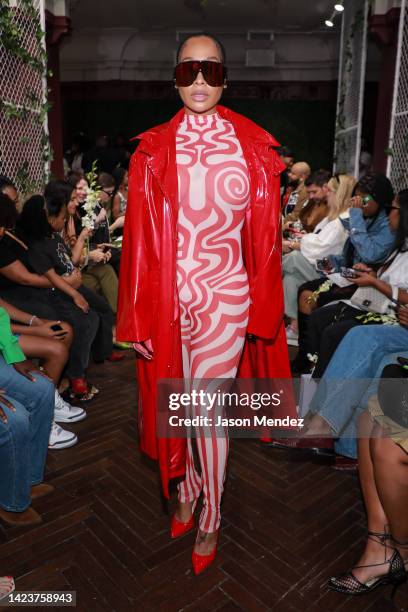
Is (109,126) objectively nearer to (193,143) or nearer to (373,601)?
(193,143)

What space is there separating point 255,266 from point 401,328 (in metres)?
1.15

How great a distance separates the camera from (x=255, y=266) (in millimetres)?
2092

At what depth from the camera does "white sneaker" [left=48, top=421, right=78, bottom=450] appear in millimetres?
3031

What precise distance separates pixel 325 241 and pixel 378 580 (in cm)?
315

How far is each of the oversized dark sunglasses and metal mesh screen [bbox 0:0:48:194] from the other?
2988mm

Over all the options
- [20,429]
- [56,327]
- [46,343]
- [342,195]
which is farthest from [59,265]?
[342,195]

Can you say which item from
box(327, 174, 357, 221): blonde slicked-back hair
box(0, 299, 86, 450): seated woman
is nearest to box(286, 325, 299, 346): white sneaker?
box(327, 174, 357, 221): blonde slicked-back hair

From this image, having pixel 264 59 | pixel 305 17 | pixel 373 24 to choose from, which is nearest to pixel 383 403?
pixel 373 24

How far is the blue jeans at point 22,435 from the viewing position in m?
2.21

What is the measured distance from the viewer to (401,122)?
498 centimetres

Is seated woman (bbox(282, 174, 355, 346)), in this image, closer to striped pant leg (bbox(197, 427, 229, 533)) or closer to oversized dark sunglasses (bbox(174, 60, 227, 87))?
oversized dark sunglasses (bbox(174, 60, 227, 87))

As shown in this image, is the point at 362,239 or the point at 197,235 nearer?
the point at 197,235

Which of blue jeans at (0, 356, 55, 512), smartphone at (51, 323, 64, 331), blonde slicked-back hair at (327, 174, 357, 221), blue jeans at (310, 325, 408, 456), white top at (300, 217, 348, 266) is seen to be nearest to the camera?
blue jeans at (0, 356, 55, 512)

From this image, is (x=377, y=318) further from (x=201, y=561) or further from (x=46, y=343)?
(x=46, y=343)
